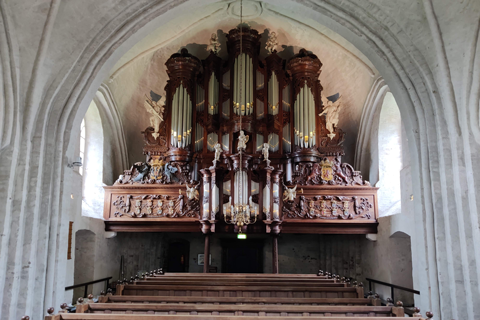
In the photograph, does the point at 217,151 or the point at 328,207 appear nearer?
the point at 217,151

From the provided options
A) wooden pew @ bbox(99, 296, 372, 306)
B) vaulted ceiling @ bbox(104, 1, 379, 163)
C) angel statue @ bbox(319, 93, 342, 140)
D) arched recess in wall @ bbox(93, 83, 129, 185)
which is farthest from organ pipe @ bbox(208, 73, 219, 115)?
wooden pew @ bbox(99, 296, 372, 306)

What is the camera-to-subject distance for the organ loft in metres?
12.5

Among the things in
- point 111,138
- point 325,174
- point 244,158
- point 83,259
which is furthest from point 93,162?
point 325,174

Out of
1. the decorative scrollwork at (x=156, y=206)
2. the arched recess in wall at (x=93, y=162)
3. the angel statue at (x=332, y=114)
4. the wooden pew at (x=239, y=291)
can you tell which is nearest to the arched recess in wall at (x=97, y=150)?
the arched recess in wall at (x=93, y=162)

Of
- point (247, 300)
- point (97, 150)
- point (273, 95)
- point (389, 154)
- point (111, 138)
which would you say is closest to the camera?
point (247, 300)

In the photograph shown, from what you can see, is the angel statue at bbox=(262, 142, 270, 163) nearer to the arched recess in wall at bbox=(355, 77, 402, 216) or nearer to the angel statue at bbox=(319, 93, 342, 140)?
the angel statue at bbox=(319, 93, 342, 140)

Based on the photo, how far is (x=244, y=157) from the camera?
12367 millimetres

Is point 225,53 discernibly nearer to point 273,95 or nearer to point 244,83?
point 244,83

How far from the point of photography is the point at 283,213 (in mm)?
12664

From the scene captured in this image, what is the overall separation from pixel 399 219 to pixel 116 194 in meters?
7.84

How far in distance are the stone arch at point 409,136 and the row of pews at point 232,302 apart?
1.20 meters

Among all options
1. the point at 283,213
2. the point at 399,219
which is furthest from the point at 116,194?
the point at 399,219

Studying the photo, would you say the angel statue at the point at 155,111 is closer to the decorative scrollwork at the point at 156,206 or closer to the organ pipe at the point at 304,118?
the decorative scrollwork at the point at 156,206

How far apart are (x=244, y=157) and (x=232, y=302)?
5.91 meters
